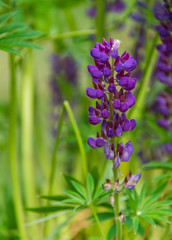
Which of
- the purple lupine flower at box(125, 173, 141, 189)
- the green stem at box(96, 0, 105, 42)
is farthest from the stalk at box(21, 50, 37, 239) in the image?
the purple lupine flower at box(125, 173, 141, 189)

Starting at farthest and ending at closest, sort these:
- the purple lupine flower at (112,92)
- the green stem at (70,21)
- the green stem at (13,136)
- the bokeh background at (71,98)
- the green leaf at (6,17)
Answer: the green stem at (70,21), the bokeh background at (71,98), the green stem at (13,136), the green leaf at (6,17), the purple lupine flower at (112,92)

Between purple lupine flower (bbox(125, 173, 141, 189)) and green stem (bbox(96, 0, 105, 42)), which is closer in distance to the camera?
purple lupine flower (bbox(125, 173, 141, 189))

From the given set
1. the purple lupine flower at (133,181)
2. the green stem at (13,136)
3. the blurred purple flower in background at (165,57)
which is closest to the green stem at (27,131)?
the green stem at (13,136)

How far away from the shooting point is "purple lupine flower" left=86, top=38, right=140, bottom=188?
526 mm

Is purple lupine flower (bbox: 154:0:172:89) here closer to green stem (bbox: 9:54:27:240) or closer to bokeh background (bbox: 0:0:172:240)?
bokeh background (bbox: 0:0:172:240)

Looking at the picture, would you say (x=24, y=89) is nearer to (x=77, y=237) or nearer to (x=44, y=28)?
(x=44, y=28)

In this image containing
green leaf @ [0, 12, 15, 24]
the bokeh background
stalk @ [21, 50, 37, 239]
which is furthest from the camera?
stalk @ [21, 50, 37, 239]

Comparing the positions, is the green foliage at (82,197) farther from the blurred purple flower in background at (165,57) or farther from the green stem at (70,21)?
the green stem at (70,21)

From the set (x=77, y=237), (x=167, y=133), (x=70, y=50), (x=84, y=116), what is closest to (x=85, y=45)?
(x=70, y=50)

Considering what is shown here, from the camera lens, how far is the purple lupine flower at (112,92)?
1.73ft

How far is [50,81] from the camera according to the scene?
1628 mm

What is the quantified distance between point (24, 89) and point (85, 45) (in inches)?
12.6

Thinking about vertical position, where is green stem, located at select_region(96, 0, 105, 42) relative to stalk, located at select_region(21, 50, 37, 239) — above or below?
above

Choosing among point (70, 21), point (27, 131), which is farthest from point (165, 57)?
point (70, 21)
